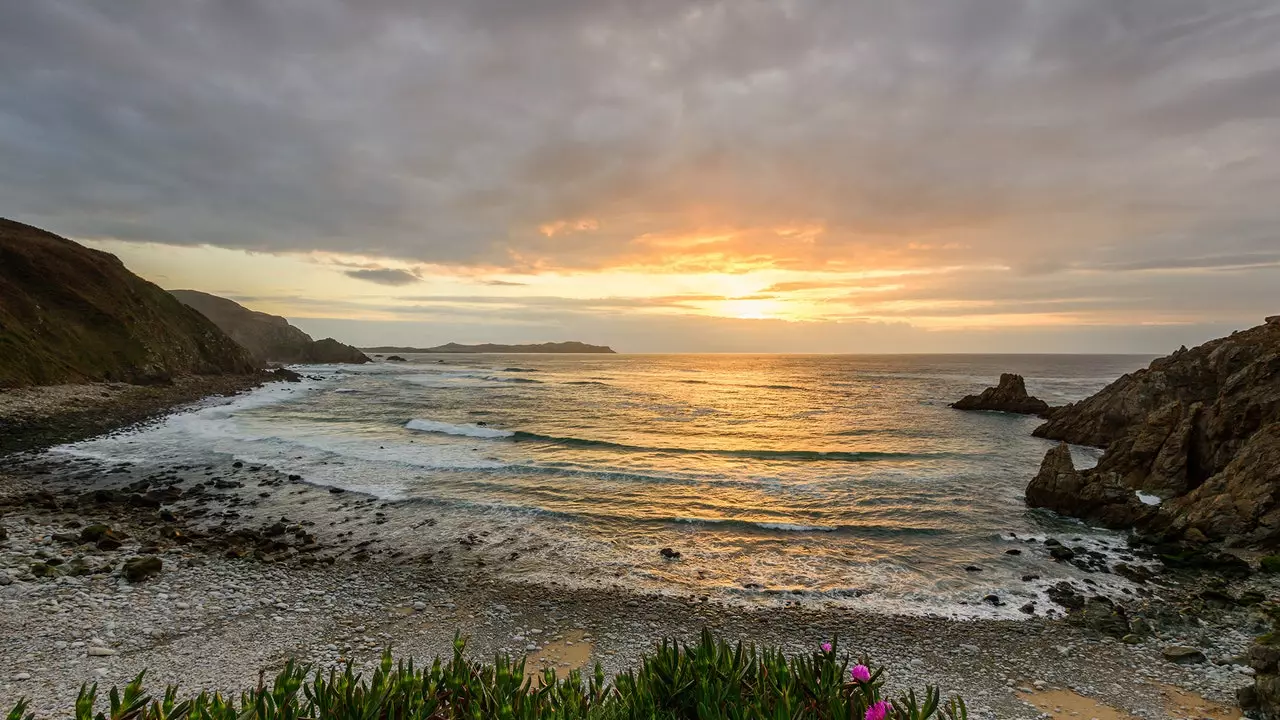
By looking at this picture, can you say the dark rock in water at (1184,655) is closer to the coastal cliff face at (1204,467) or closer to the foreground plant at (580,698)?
the coastal cliff face at (1204,467)

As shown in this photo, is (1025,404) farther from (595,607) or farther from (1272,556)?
(595,607)

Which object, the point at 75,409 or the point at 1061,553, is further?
the point at 75,409

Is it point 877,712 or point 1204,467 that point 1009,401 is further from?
point 877,712

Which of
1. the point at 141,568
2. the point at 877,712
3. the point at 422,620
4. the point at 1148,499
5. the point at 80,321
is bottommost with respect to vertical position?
the point at 422,620

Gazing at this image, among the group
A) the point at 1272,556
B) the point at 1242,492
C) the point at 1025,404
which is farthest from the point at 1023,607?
the point at 1025,404


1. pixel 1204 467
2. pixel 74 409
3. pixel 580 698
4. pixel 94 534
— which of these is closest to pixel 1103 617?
pixel 580 698

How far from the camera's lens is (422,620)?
1061 cm

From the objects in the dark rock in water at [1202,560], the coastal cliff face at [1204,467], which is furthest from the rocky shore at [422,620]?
the coastal cliff face at [1204,467]

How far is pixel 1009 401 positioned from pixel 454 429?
50116 millimetres

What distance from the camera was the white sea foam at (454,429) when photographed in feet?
118

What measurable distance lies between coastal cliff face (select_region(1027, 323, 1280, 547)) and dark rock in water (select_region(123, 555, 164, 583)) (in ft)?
87.5

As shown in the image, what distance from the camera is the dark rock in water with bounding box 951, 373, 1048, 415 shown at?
2004 inches

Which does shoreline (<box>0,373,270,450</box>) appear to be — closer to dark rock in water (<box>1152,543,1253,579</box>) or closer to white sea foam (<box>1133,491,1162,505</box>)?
dark rock in water (<box>1152,543,1253,579</box>)

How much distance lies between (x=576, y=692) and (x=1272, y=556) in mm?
19064
